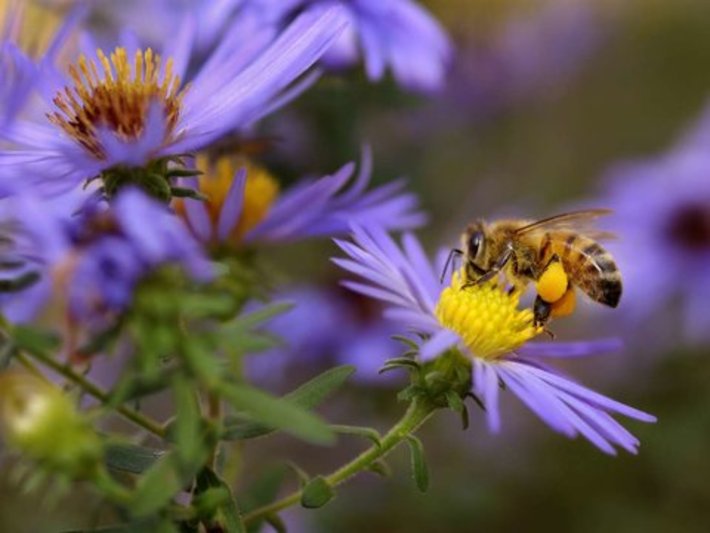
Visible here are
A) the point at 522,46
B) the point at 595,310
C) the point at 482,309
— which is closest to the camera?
the point at 482,309

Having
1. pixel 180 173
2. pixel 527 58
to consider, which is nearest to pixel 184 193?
pixel 180 173

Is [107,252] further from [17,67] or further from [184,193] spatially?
[17,67]

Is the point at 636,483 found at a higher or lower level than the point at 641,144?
lower

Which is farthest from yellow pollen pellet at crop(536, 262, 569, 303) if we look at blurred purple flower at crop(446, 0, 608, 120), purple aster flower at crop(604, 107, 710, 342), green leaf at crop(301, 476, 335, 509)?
blurred purple flower at crop(446, 0, 608, 120)

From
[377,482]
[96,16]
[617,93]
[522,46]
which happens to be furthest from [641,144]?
[96,16]

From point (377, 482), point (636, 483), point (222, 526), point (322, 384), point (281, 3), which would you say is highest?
point (281, 3)

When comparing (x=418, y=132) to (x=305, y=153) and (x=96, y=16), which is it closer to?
(x=305, y=153)

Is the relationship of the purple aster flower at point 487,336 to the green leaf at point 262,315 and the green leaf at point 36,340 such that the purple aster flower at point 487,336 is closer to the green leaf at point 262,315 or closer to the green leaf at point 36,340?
the green leaf at point 262,315
